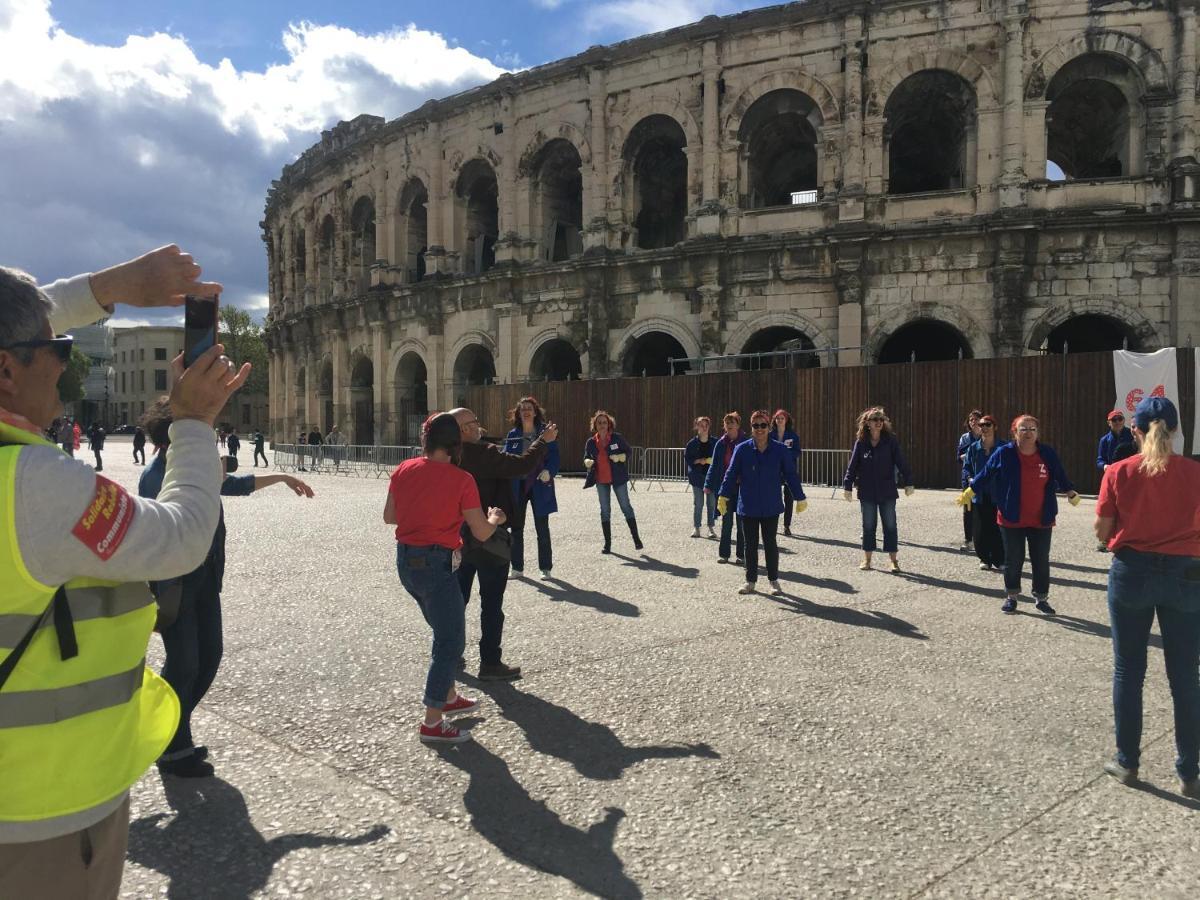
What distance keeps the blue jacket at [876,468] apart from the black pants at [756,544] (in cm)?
164

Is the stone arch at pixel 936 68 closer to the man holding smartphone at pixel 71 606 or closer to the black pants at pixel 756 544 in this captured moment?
the black pants at pixel 756 544

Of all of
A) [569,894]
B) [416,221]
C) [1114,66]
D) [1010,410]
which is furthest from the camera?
[416,221]

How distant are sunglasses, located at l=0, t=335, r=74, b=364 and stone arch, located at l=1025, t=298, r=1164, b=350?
66.6ft

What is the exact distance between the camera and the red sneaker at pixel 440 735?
4.06 meters

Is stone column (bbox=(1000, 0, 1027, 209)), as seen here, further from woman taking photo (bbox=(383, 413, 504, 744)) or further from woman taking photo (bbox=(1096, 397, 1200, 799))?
woman taking photo (bbox=(383, 413, 504, 744))

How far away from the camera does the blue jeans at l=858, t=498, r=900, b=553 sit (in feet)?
28.0

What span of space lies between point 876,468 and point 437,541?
20.0 ft

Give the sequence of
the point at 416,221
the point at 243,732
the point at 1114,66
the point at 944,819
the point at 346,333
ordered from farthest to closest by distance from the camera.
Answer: the point at 346,333, the point at 416,221, the point at 1114,66, the point at 243,732, the point at 944,819

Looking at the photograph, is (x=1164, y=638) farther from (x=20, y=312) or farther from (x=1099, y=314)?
(x=1099, y=314)

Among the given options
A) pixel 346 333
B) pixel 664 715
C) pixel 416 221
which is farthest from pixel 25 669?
pixel 346 333

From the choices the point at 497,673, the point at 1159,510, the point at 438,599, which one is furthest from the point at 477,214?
the point at 1159,510

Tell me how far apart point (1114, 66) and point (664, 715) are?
20994 millimetres

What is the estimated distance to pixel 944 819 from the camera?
10.7ft

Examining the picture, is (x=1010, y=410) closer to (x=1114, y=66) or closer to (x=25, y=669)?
(x=1114, y=66)
